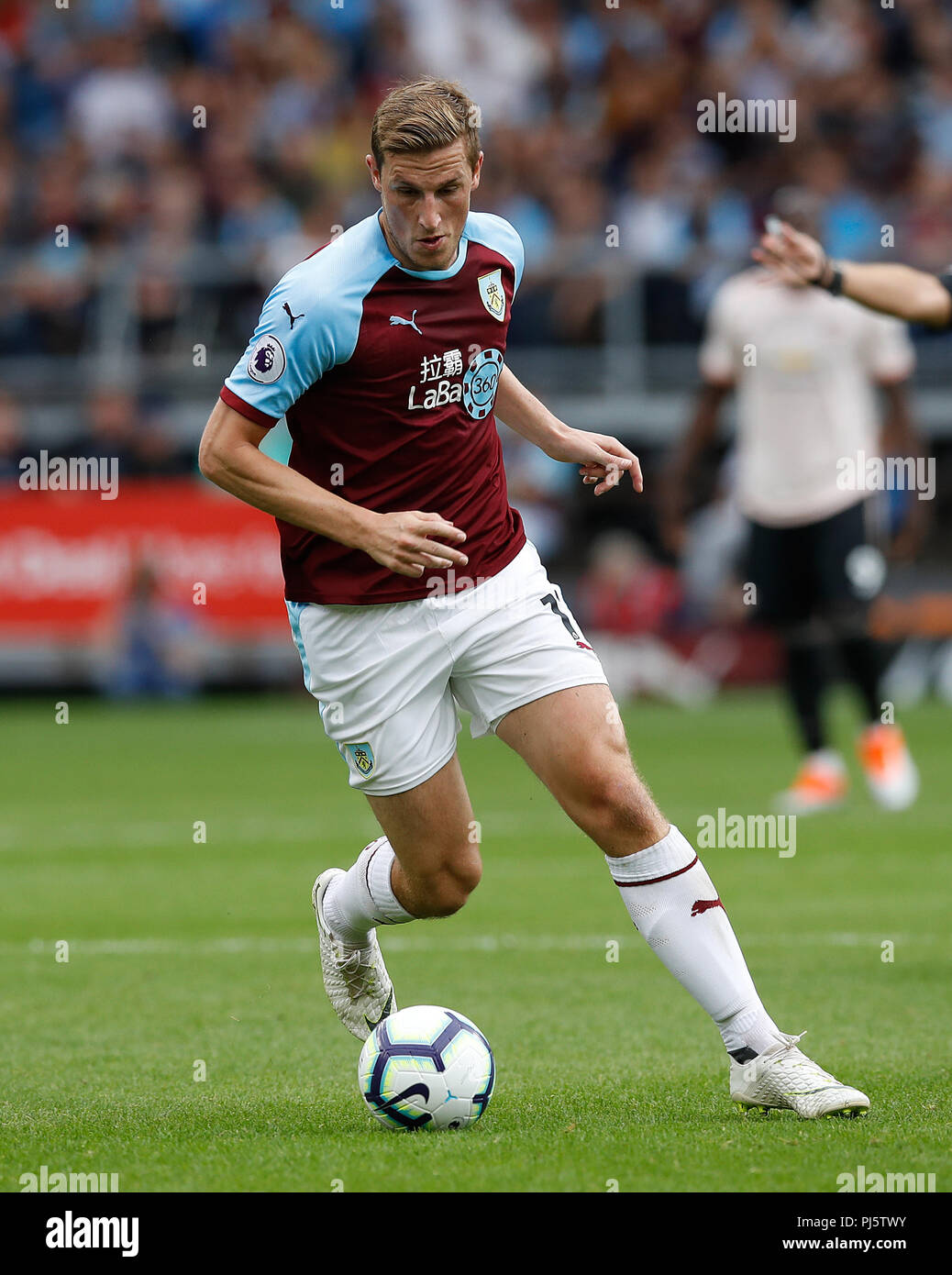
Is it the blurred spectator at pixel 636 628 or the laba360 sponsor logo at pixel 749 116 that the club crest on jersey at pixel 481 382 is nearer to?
the blurred spectator at pixel 636 628

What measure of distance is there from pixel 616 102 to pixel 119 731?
9.21 meters

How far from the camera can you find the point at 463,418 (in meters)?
5.16

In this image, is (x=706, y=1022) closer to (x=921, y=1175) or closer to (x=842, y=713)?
(x=921, y=1175)

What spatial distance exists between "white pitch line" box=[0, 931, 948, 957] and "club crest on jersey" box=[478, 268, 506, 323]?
3101mm

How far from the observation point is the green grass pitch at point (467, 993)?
442cm

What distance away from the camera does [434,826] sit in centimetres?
523

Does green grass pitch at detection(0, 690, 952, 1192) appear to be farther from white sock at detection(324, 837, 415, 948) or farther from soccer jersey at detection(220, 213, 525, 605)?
soccer jersey at detection(220, 213, 525, 605)

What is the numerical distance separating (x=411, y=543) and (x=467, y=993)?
2386 millimetres

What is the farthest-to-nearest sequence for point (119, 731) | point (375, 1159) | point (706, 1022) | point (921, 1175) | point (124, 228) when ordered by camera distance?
1. point (124, 228)
2. point (119, 731)
3. point (706, 1022)
4. point (375, 1159)
5. point (921, 1175)

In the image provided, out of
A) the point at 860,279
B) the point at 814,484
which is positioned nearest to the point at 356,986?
the point at 860,279

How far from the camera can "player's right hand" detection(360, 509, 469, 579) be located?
477 cm
